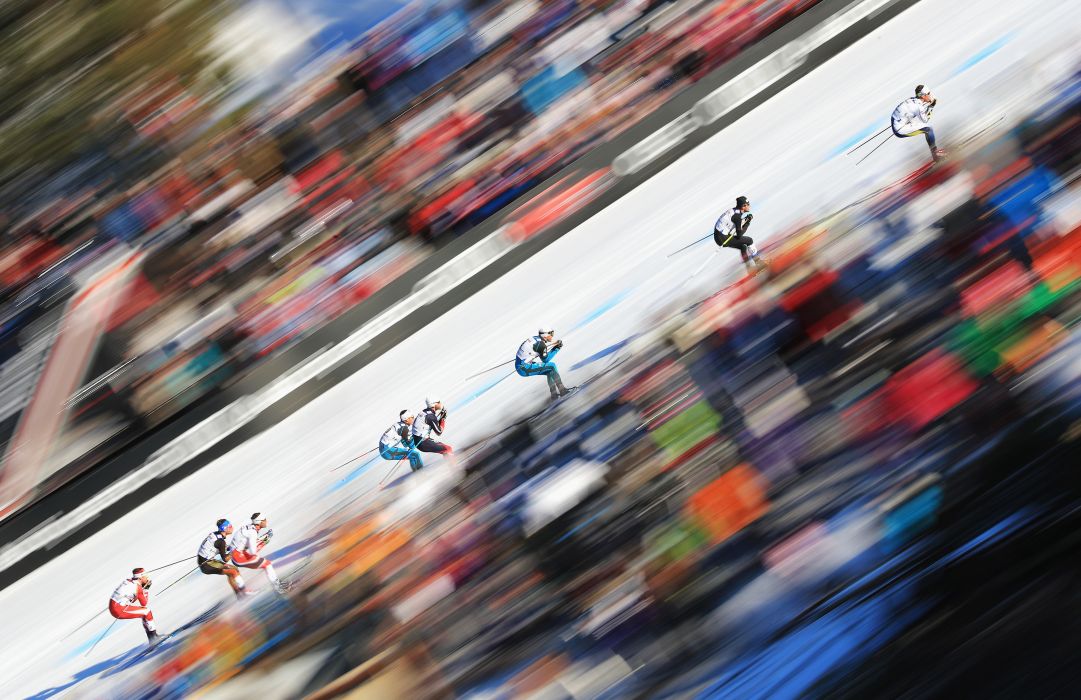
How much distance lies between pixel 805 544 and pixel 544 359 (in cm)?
273

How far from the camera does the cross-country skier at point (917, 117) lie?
5625 mm

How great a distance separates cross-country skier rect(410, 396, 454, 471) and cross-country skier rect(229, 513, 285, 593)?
3.10 ft

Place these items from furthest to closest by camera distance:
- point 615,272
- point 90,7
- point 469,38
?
point 469,38 → point 615,272 → point 90,7

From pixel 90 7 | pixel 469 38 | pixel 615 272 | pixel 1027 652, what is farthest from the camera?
pixel 469 38

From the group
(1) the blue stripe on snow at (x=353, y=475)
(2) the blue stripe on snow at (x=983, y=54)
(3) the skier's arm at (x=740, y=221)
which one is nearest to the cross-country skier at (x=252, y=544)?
(1) the blue stripe on snow at (x=353, y=475)

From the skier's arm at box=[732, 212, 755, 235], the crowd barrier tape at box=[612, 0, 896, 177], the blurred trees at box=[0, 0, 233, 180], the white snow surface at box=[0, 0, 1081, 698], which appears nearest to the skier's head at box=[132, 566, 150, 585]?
the white snow surface at box=[0, 0, 1081, 698]

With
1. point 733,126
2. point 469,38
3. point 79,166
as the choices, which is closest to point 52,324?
point 79,166

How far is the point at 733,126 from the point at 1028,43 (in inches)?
75.5

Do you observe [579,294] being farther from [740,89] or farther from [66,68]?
[66,68]

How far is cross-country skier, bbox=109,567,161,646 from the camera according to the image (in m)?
5.44

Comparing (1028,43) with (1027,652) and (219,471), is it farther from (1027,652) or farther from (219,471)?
(219,471)

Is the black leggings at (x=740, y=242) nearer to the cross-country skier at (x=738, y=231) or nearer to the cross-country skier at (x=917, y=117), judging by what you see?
the cross-country skier at (x=738, y=231)

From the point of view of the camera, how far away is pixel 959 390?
116 inches

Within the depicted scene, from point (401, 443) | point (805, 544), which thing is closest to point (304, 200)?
point (401, 443)
